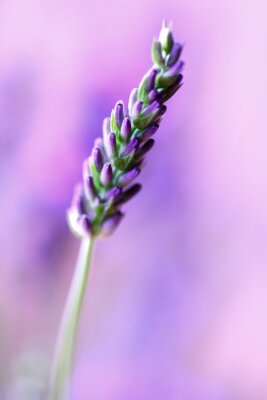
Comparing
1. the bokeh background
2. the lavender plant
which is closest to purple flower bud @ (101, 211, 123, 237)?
the lavender plant

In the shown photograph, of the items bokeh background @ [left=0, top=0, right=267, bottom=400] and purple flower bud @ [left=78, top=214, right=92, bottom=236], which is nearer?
purple flower bud @ [left=78, top=214, right=92, bottom=236]

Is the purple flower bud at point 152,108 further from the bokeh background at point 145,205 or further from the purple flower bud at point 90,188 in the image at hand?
the bokeh background at point 145,205

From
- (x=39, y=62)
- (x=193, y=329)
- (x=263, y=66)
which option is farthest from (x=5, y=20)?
(x=193, y=329)

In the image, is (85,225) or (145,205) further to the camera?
(145,205)

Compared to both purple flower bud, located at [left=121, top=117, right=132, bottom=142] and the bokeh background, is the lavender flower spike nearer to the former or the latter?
purple flower bud, located at [left=121, top=117, right=132, bottom=142]

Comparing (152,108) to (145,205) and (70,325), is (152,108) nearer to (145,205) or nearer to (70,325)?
(70,325)

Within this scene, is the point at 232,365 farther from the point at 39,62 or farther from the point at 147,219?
the point at 39,62

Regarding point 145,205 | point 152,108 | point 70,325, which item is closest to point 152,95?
point 152,108

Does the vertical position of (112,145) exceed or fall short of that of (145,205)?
it falls short
